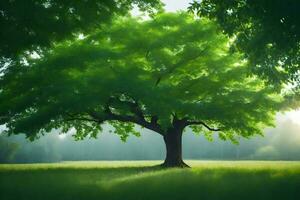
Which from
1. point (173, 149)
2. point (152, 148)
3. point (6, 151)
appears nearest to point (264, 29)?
point (173, 149)

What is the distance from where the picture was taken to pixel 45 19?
13367 millimetres

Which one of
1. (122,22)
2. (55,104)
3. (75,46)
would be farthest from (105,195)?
(122,22)

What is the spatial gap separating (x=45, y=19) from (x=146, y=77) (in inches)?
449

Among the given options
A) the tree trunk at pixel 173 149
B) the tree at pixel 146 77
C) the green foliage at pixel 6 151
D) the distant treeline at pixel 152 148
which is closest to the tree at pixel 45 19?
the tree at pixel 146 77

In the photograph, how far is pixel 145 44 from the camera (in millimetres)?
24172

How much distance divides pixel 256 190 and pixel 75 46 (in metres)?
16.3

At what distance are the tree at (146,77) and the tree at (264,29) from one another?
7.77 m

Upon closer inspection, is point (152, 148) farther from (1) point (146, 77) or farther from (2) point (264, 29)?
(2) point (264, 29)

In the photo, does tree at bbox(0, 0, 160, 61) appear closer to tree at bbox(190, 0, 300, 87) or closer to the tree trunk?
tree at bbox(190, 0, 300, 87)

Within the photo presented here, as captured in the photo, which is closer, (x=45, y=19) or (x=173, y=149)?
(x=45, y=19)

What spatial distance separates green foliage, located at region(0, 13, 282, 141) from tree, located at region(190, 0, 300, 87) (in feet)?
23.8

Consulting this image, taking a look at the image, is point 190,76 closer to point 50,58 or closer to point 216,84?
point 216,84

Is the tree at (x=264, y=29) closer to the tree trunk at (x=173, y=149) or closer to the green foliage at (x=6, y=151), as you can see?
the tree trunk at (x=173, y=149)

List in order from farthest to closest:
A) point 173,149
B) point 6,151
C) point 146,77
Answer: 1. point 6,151
2. point 173,149
3. point 146,77
